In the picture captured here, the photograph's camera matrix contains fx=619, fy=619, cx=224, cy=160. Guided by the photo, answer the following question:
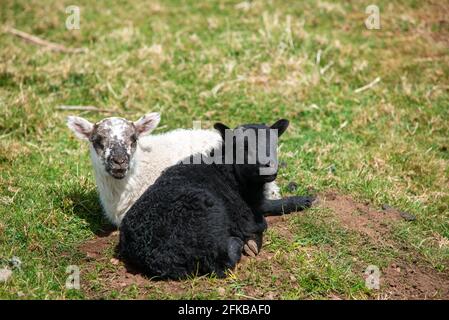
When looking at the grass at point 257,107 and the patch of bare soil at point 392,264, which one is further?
the grass at point 257,107

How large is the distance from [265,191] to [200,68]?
440 cm

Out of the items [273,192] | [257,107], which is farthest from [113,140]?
[257,107]

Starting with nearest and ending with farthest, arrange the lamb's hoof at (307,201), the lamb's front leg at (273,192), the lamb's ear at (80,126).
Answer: the lamb's ear at (80,126) < the lamb's hoof at (307,201) < the lamb's front leg at (273,192)

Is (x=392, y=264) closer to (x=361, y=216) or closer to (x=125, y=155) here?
(x=361, y=216)

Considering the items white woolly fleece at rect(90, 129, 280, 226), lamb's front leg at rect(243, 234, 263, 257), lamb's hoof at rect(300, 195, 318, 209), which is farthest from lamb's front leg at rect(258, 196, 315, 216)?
lamb's front leg at rect(243, 234, 263, 257)

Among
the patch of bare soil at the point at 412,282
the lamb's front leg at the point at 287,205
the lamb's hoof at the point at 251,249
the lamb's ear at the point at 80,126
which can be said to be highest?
the lamb's ear at the point at 80,126

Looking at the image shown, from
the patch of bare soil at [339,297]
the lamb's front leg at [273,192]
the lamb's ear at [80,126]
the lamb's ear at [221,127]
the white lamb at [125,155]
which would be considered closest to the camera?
the patch of bare soil at [339,297]

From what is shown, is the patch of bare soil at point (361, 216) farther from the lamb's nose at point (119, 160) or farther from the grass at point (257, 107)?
the lamb's nose at point (119, 160)

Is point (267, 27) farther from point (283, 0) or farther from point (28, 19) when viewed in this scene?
point (28, 19)

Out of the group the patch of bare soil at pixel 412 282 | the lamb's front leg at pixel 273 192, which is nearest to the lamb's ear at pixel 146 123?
the lamb's front leg at pixel 273 192

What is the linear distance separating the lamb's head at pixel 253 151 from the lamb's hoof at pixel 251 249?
66cm

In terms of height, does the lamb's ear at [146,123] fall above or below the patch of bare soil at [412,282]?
above

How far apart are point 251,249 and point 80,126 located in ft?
8.07

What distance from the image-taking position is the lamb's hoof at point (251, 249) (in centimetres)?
644
